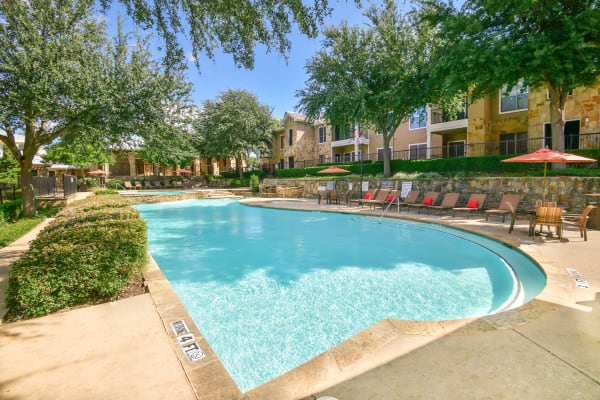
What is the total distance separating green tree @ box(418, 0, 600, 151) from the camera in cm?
905

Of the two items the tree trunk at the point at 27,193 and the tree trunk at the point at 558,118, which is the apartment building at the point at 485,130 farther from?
the tree trunk at the point at 27,193

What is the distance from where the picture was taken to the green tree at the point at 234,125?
33875 mm

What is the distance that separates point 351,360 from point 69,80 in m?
11.9

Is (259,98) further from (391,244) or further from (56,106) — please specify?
(391,244)

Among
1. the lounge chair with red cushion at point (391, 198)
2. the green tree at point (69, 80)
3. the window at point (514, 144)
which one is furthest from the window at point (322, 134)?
the green tree at point (69, 80)

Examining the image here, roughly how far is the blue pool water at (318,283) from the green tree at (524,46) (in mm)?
5899

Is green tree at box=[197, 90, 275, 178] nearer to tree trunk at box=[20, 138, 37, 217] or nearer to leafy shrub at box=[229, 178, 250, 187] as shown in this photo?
leafy shrub at box=[229, 178, 250, 187]

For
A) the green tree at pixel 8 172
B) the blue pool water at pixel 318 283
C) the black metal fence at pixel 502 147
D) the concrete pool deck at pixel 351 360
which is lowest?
the blue pool water at pixel 318 283

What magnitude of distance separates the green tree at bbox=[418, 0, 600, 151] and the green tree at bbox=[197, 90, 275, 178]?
25384mm

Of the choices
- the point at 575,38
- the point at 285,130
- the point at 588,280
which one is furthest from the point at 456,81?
the point at 285,130

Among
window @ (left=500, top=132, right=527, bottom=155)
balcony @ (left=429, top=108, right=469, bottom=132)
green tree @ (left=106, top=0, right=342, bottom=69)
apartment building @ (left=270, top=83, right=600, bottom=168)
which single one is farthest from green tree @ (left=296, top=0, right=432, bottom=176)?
green tree @ (left=106, top=0, right=342, bottom=69)

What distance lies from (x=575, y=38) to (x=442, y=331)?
11005 mm

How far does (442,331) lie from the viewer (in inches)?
113

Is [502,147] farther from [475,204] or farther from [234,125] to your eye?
[234,125]
